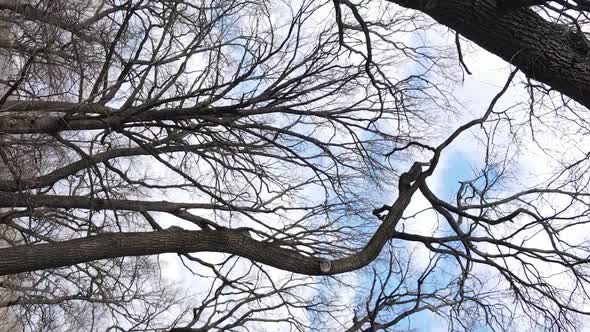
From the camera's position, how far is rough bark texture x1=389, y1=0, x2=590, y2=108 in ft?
16.9

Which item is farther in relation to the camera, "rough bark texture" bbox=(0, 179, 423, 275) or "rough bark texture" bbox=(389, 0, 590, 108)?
"rough bark texture" bbox=(0, 179, 423, 275)

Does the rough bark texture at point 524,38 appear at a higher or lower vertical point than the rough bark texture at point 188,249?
higher

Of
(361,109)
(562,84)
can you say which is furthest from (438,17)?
(361,109)

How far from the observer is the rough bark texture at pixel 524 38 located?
5.15 metres

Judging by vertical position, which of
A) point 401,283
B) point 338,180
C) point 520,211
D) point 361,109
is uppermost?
point 361,109

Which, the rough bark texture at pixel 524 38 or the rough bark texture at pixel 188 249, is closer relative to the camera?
the rough bark texture at pixel 524 38

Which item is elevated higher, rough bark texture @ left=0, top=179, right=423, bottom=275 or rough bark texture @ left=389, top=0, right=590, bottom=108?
rough bark texture @ left=389, top=0, right=590, bottom=108

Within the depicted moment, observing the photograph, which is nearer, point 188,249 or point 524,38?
point 524,38

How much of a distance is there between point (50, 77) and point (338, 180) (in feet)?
10.5

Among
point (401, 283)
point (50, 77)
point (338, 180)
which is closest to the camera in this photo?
point (401, 283)

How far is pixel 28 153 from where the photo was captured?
7.42m

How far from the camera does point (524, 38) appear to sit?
206 inches

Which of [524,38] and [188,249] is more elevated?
[524,38]

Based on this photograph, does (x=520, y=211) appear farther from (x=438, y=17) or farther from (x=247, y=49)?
(x=247, y=49)
